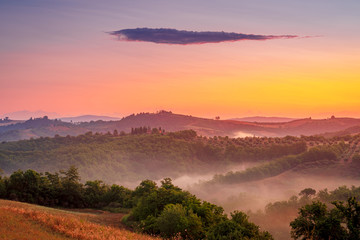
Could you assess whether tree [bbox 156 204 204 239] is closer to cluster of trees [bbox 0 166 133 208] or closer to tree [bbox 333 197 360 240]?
tree [bbox 333 197 360 240]

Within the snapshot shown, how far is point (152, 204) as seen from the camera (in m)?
43.9

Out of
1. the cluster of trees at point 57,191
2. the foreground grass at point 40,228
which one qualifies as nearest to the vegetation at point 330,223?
the foreground grass at point 40,228

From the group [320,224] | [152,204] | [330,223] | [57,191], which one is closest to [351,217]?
[330,223]

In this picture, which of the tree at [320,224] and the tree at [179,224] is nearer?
the tree at [179,224]

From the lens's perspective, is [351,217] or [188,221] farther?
[351,217]

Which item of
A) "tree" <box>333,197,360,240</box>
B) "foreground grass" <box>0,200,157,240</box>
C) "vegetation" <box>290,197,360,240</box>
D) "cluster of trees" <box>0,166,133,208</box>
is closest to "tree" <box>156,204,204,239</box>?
"foreground grass" <box>0,200,157,240</box>

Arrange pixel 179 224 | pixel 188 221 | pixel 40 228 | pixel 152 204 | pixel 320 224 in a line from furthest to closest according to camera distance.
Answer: pixel 152 204, pixel 320 224, pixel 188 221, pixel 179 224, pixel 40 228

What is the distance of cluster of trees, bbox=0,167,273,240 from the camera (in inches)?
1262

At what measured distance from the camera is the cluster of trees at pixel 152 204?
32044 millimetres

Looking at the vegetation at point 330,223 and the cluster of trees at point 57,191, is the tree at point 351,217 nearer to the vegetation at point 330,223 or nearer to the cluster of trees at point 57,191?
the vegetation at point 330,223

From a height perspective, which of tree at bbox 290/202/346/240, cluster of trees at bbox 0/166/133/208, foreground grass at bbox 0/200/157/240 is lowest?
cluster of trees at bbox 0/166/133/208

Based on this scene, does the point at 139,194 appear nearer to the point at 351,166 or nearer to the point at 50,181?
the point at 50,181

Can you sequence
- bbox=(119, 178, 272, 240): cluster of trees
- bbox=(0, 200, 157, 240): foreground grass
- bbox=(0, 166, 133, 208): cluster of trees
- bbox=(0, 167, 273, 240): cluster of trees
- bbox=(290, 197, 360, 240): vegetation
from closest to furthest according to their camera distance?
bbox=(0, 200, 157, 240): foreground grass
bbox=(119, 178, 272, 240): cluster of trees
bbox=(0, 167, 273, 240): cluster of trees
bbox=(290, 197, 360, 240): vegetation
bbox=(0, 166, 133, 208): cluster of trees

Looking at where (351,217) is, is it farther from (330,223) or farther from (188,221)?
(188,221)
